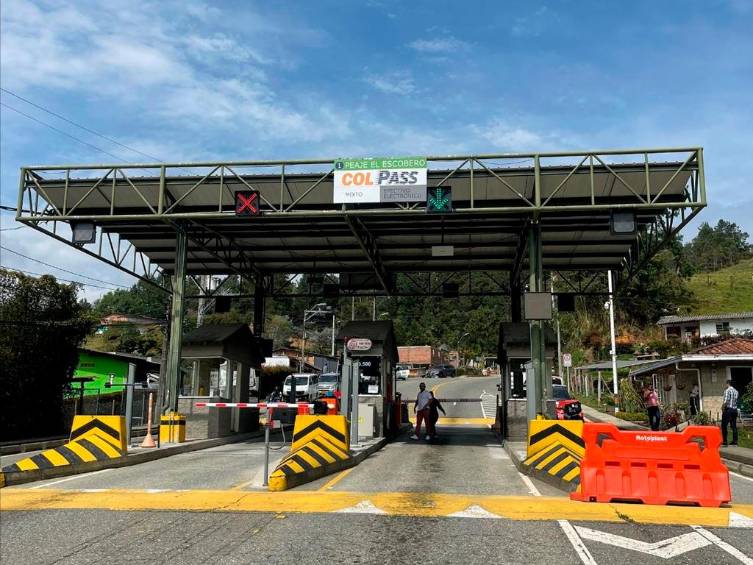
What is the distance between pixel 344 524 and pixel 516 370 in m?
15.0

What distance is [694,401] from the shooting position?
98.1ft

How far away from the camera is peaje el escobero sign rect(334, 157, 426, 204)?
17625 mm

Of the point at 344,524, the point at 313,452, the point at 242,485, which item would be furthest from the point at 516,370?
the point at 344,524

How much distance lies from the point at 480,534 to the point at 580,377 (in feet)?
163

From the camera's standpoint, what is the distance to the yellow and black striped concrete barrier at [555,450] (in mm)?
10906

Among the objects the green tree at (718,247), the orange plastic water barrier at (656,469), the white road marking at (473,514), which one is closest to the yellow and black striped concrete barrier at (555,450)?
the orange plastic water barrier at (656,469)

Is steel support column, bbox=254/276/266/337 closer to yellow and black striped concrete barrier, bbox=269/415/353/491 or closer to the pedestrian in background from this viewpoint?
yellow and black striped concrete barrier, bbox=269/415/353/491

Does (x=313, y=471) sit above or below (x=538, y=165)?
below

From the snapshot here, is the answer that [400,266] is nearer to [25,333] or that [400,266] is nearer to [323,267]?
[323,267]

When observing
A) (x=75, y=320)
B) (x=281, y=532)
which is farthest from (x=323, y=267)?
(x=281, y=532)

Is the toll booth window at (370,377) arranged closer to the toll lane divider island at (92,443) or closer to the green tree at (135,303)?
the toll lane divider island at (92,443)

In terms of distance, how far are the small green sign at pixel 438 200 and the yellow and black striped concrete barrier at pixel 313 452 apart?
660 centimetres

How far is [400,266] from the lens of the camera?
1045 inches

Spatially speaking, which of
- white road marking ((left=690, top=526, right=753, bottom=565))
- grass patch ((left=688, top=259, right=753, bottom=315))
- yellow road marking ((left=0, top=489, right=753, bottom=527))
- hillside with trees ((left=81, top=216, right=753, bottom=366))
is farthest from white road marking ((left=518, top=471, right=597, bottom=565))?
grass patch ((left=688, top=259, right=753, bottom=315))
